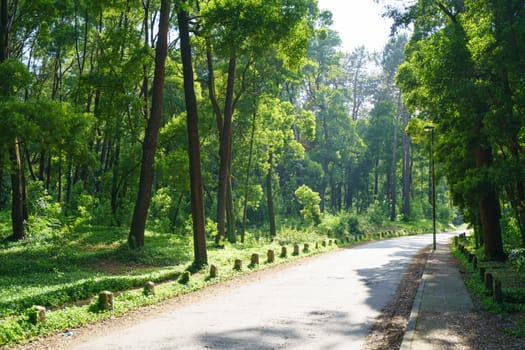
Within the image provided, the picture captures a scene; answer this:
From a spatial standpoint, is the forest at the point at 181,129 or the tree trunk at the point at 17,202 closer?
the forest at the point at 181,129

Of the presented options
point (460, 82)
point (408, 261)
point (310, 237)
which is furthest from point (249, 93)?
point (460, 82)

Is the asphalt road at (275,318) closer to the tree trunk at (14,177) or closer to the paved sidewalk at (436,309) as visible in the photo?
the paved sidewalk at (436,309)

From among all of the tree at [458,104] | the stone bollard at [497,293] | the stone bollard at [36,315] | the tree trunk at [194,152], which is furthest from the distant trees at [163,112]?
the stone bollard at [36,315]

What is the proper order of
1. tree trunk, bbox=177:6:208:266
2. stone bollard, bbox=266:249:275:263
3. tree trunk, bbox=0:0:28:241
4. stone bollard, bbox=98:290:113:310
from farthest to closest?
1. stone bollard, bbox=266:249:275:263
2. tree trunk, bbox=0:0:28:241
3. tree trunk, bbox=177:6:208:266
4. stone bollard, bbox=98:290:113:310

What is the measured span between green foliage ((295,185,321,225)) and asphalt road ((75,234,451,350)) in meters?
25.5

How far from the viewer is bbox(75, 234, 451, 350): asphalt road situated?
313 inches

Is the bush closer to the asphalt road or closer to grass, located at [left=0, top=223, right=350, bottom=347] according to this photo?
the asphalt road

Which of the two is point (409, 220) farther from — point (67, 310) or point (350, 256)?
point (67, 310)

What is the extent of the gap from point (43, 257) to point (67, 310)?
7611 millimetres

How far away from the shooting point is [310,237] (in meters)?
33.1

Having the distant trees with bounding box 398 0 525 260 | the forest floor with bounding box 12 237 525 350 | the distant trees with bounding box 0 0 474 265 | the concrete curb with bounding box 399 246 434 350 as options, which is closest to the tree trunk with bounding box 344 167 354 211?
the distant trees with bounding box 0 0 474 265

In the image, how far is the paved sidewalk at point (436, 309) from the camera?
775cm

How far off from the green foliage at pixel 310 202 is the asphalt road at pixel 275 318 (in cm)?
2549

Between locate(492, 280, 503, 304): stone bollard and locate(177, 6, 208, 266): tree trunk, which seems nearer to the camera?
locate(492, 280, 503, 304): stone bollard
